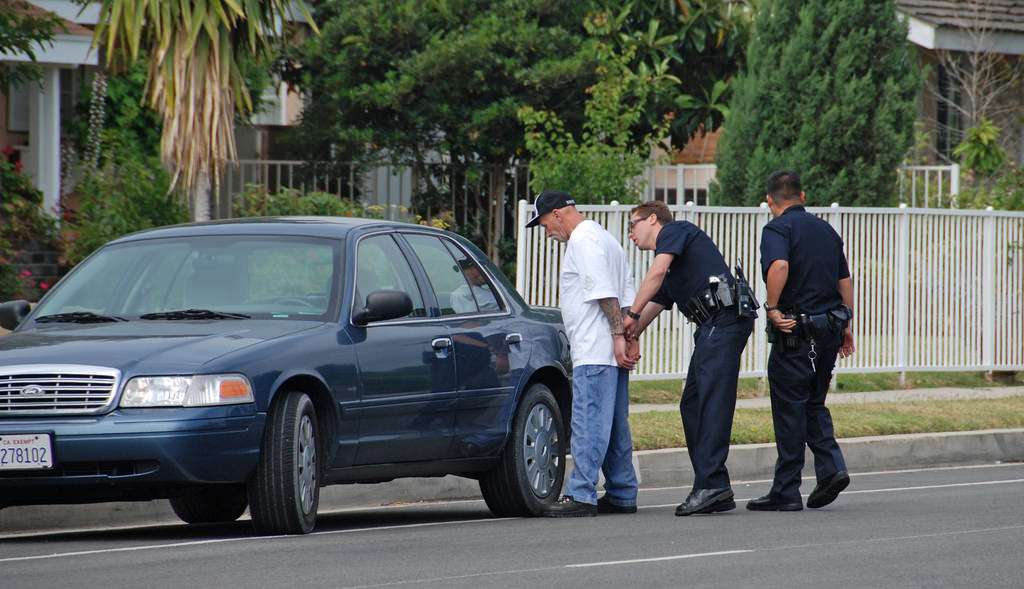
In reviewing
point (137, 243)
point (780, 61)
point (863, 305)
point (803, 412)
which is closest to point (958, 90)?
point (780, 61)

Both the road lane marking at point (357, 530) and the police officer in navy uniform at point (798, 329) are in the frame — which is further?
the police officer in navy uniform at point (798, 329)

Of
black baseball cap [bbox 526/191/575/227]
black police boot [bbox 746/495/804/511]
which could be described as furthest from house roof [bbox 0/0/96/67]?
black police boot [bbox 746/495/804/511]

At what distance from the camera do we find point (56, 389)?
27.2 ft

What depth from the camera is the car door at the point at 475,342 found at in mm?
9875

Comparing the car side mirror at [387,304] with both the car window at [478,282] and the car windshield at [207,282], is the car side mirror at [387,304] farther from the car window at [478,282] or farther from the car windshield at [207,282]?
the car window at [478,282]

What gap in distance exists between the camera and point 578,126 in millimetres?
23703

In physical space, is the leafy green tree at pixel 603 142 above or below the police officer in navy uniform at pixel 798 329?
above

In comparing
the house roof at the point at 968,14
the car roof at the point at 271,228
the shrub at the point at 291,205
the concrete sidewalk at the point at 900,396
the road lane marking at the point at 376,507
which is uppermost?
the house roof at the point at 968,14

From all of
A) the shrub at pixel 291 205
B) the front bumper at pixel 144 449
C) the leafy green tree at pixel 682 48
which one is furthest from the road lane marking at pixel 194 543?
the leafy green tree at pixel 682 48

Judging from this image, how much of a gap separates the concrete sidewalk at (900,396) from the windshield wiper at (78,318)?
700cm

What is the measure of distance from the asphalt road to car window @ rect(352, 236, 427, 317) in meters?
1.19

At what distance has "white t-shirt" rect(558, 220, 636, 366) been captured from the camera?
32.9 ft

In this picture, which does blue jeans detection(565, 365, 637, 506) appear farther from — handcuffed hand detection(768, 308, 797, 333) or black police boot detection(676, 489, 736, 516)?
handcuffed hand detection(768, 308, 797, 333)

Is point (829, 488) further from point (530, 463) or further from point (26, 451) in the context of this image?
point (26, 451)
